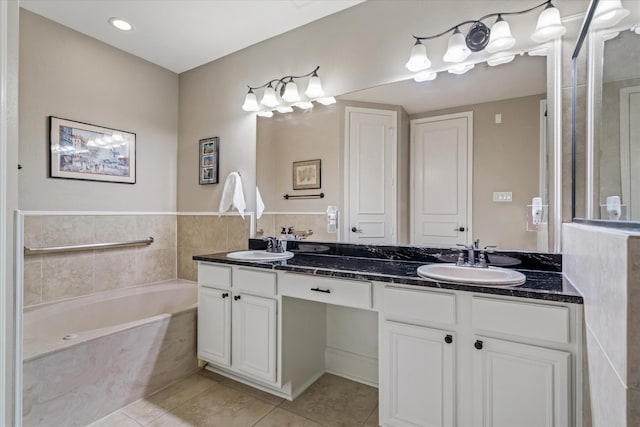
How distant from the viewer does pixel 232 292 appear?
6.60 ft

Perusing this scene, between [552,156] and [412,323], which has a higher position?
[552,156]

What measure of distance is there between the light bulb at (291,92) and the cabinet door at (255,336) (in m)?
1.49

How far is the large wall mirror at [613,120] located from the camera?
80cm

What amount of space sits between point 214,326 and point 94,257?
1.29 meters

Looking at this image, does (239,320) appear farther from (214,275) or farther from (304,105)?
(304,105)

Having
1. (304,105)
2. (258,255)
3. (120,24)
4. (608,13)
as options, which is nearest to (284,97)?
(304,105)

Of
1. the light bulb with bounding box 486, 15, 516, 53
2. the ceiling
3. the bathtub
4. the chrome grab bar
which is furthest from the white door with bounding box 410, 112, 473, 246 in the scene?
the chrome grab bar

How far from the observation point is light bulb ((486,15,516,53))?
64.0 inches

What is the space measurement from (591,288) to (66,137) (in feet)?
10.6

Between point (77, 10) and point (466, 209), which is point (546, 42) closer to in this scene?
point (466, 209)

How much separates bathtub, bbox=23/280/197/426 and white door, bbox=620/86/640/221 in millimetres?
2356

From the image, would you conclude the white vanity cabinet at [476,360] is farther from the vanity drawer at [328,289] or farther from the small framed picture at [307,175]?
the small framed picture at [307,175]

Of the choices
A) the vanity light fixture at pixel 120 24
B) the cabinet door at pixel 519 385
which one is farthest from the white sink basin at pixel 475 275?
the vanity light fixture at pixel 120 24

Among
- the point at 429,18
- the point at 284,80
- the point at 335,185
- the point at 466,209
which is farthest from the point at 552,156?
the point at 284,80
